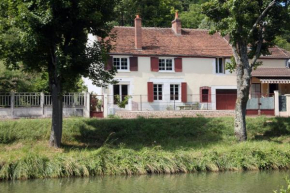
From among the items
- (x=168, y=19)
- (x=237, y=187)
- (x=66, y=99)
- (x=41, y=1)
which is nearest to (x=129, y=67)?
(x=66, y=99)

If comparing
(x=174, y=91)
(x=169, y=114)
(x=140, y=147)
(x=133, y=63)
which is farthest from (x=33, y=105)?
(x=174, y=91)

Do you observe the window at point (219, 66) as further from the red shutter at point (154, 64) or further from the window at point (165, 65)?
the red shutter at point (154, 64)

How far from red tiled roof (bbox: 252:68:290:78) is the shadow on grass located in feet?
42.9

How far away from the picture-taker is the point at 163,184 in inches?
569

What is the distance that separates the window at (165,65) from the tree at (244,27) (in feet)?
44.2

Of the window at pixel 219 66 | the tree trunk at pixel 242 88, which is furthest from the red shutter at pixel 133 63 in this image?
the tree trunk at pixel 242 88

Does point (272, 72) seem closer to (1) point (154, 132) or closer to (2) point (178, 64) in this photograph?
(2) point (178, 64)

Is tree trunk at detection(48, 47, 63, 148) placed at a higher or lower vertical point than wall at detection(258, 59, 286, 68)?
lower

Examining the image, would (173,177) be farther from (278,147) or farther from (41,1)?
(41,1)

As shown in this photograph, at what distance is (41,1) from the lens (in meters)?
16.5

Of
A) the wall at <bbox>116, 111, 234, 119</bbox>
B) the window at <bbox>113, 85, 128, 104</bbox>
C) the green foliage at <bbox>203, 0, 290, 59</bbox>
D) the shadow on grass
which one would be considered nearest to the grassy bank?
the shadow on grass

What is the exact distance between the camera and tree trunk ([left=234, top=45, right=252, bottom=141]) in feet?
65.6

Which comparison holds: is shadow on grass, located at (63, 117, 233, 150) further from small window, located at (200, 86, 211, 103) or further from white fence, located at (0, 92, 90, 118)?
small window, located at (200, 86, 211, 103)

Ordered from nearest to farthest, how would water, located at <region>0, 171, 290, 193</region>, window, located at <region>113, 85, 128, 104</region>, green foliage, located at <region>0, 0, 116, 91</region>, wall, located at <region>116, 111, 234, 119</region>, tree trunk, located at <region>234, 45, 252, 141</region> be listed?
water, located at <region>0, 171, 290, 193</region>
green foliage, located at <region>0, 0, 116, 91</region>
tree trunk, located at <region>234, 45, 252, 141</region>
wall, located at <region>116, 111, 234, 119</region>
window, located at <region>113, 85, 128, 104</region>
